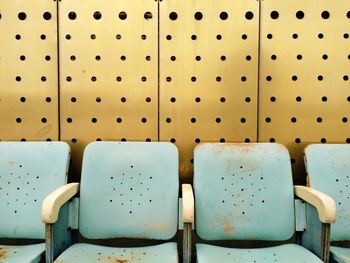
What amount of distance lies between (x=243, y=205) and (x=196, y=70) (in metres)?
0.77

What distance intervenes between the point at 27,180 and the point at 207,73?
1.09 metres

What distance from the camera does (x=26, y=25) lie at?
Result: 6.30 feet

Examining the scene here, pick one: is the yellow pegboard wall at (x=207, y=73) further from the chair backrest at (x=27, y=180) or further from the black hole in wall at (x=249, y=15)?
the chair backrest at (x=27, y=180)

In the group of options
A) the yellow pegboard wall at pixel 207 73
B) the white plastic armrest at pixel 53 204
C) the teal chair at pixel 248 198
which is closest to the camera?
the white plastic armrest at pixel 53 204

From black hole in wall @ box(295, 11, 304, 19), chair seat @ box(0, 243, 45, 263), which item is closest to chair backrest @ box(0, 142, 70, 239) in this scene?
chair seat @ box(0, 243, 45, 263)

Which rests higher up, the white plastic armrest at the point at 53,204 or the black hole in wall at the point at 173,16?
the black hole in wall at the point at 173,16

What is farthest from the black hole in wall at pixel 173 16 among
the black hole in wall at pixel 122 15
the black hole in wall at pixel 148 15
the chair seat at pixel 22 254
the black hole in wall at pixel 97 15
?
the chair seat at pixel 22 254

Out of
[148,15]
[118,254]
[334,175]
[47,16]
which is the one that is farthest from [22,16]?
[334,175]

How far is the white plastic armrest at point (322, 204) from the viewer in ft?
4.61

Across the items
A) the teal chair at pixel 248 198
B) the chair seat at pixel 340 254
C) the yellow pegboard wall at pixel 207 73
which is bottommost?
the chair seat at pixel 340 254

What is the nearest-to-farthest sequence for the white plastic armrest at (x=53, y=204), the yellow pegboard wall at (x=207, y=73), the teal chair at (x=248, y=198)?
the white plastic armrest at (x=53, y=204) → the teal chair at (x=248, y=198) → the yellow pegboard wall at (x=207, y=73)

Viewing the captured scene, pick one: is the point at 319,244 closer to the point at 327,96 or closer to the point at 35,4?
the point at 327,96

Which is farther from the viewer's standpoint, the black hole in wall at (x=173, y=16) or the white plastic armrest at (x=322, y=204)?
the black hole in wall at (x=173, y=16)

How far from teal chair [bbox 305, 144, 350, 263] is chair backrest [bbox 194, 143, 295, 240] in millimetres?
151
